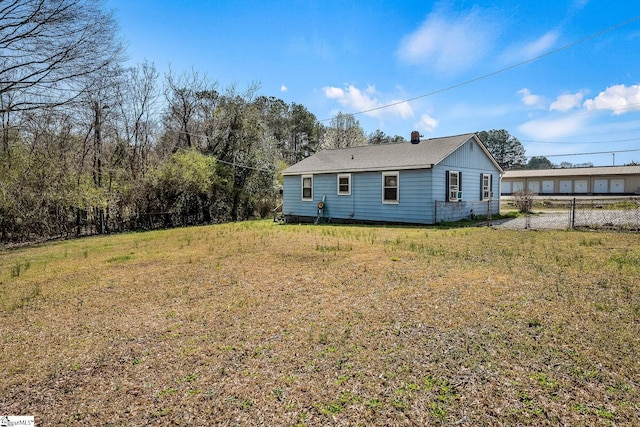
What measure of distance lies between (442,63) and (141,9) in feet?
41.2

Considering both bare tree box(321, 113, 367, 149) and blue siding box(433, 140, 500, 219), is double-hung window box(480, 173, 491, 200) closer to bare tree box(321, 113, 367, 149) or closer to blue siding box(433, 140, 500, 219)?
blue siding box(433, 140, 500, 219)

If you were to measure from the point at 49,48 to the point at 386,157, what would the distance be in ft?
38.9

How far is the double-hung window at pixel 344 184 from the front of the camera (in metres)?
14.9

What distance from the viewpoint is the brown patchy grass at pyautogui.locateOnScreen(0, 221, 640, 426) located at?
2244mm

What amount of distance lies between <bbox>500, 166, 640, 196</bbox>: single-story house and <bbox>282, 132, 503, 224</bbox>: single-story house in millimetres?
19631

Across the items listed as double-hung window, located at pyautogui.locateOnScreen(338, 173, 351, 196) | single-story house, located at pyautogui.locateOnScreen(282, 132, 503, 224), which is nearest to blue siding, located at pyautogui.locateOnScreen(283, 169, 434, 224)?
single-story house, located at pyautogui.locateOnScreen(282, 132, 503, 224)

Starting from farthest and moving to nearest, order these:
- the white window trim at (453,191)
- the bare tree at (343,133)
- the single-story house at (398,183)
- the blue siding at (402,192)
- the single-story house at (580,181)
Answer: the bare tree at (343,133) < the single-story house at (580,181) < the white window trim at (453,191) < the single-story house at (398,183) < the blue siding at (402,192)

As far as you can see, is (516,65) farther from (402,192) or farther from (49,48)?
(49,48)

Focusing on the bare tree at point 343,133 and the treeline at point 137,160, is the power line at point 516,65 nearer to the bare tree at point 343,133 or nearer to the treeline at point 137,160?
the treeline at point 137,160

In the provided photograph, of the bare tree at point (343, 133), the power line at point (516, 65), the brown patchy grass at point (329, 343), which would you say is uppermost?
the bare tree at point (343, 133)

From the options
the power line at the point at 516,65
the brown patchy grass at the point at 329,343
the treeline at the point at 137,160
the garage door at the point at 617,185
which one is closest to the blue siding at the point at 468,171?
the power line at the point at 516,65

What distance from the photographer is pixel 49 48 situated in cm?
991

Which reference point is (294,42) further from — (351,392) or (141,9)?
(351,392)

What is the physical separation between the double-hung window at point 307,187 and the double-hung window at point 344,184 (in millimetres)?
1720
